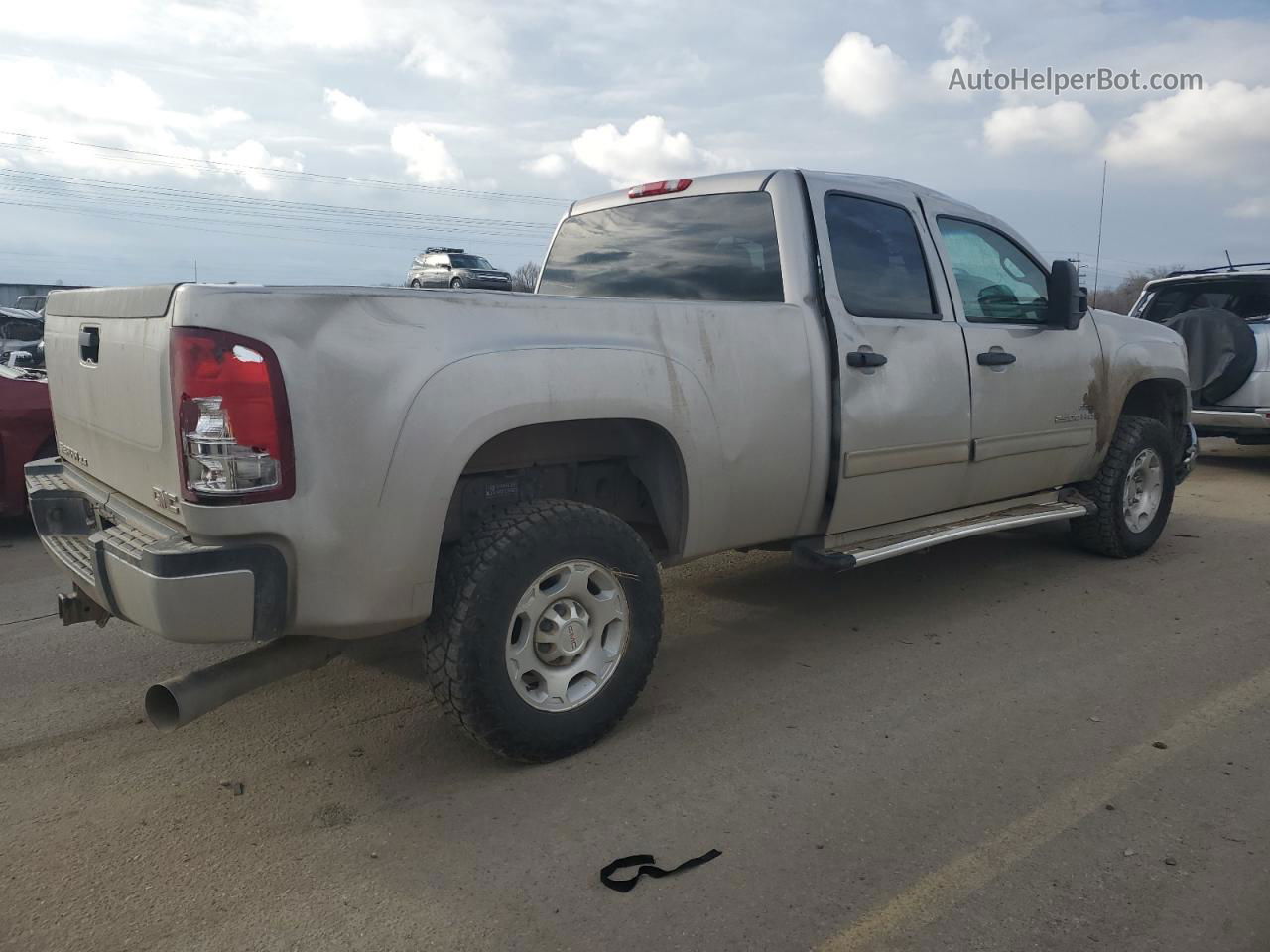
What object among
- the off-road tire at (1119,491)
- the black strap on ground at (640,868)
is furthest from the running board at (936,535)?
the black strap on ground at (640,868)

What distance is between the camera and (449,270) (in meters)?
33.2

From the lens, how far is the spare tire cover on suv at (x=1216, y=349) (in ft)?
27.3

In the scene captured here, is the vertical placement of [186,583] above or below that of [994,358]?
below

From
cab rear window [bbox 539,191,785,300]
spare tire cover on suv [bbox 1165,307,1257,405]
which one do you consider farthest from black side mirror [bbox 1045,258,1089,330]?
spare tire cover on suv [bbox 1165,307,1257,405]

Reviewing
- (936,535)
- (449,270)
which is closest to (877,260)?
(936,535)

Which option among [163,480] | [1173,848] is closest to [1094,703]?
[1173,848]

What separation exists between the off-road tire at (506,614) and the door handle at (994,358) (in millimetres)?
2151

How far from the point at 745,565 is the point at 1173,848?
3214 millimetres

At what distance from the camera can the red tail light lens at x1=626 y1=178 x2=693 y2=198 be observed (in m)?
4.59

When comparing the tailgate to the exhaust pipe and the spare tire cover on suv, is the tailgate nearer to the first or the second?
the exhaust pipe

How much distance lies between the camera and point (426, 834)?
114 inches

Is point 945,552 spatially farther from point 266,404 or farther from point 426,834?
point 266,404

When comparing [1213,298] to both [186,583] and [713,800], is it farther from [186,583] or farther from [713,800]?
[186,583]

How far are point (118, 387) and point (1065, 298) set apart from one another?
13.9ft
